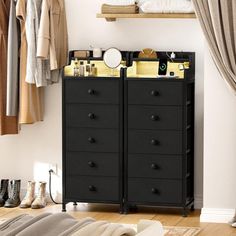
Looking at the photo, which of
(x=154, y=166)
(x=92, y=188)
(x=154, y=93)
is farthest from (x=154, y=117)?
(x=92, y=188)

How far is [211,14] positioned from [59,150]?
1730 mm

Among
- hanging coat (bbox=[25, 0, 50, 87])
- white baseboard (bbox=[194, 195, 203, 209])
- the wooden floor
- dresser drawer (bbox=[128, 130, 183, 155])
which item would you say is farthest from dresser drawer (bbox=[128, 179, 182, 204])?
hanging coat (bbox=[25, 0, 50, 87])

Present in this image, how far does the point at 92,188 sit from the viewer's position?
6.11 meters

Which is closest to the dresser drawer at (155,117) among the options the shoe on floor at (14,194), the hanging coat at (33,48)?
the hanging coat at (33,48)

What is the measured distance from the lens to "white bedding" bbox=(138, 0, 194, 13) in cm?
596

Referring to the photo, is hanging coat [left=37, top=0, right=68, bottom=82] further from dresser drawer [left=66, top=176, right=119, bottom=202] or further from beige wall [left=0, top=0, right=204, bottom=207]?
dresser drawer [left=66, top=176, right=119, bottom=202]

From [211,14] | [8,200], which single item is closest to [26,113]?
[8,200]

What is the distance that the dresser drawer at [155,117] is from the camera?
591cm

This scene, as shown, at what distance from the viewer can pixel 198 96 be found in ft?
20.4

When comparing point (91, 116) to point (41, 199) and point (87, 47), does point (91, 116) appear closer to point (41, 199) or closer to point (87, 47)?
point (87, 47)

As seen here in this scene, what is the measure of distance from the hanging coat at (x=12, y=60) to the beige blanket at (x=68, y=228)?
3.04 meters

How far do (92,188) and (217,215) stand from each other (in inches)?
38.2

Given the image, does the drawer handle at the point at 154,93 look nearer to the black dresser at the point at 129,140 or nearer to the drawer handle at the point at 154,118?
the black dresser at the point at 129,140

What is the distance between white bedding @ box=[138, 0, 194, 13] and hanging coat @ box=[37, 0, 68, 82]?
71 centimetres
